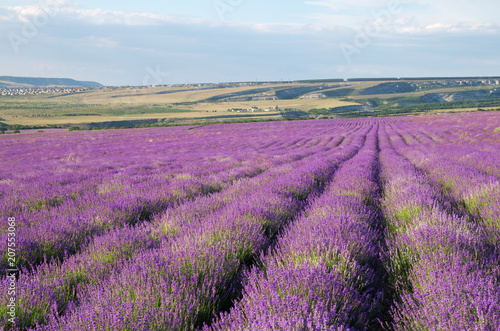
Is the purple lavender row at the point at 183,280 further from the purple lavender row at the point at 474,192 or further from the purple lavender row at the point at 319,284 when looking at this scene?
the purple lavender row at the point at 474,192

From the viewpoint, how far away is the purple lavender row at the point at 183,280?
164 centimetres

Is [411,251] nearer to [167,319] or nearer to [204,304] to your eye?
[204,304]

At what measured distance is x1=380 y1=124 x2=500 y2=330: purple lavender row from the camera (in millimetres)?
1523

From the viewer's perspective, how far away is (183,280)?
205 cm

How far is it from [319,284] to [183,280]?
2.91 feet

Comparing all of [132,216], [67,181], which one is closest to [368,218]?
[132,216]

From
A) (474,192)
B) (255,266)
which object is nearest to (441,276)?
(255,266)

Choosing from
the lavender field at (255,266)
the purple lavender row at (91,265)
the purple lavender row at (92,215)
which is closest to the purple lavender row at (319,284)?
the lavender field at (255,266)

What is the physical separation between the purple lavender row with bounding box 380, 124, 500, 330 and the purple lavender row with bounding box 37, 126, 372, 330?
1.16m

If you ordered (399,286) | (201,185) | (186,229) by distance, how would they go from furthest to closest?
(201,185) < (186,229) < (399,286)

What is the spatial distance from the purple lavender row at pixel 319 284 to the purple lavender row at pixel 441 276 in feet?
0.66

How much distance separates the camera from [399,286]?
2.40 m

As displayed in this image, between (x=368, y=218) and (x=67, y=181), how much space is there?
20.3 feet

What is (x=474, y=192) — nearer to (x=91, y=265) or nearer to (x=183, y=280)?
(x=183, y=280)
